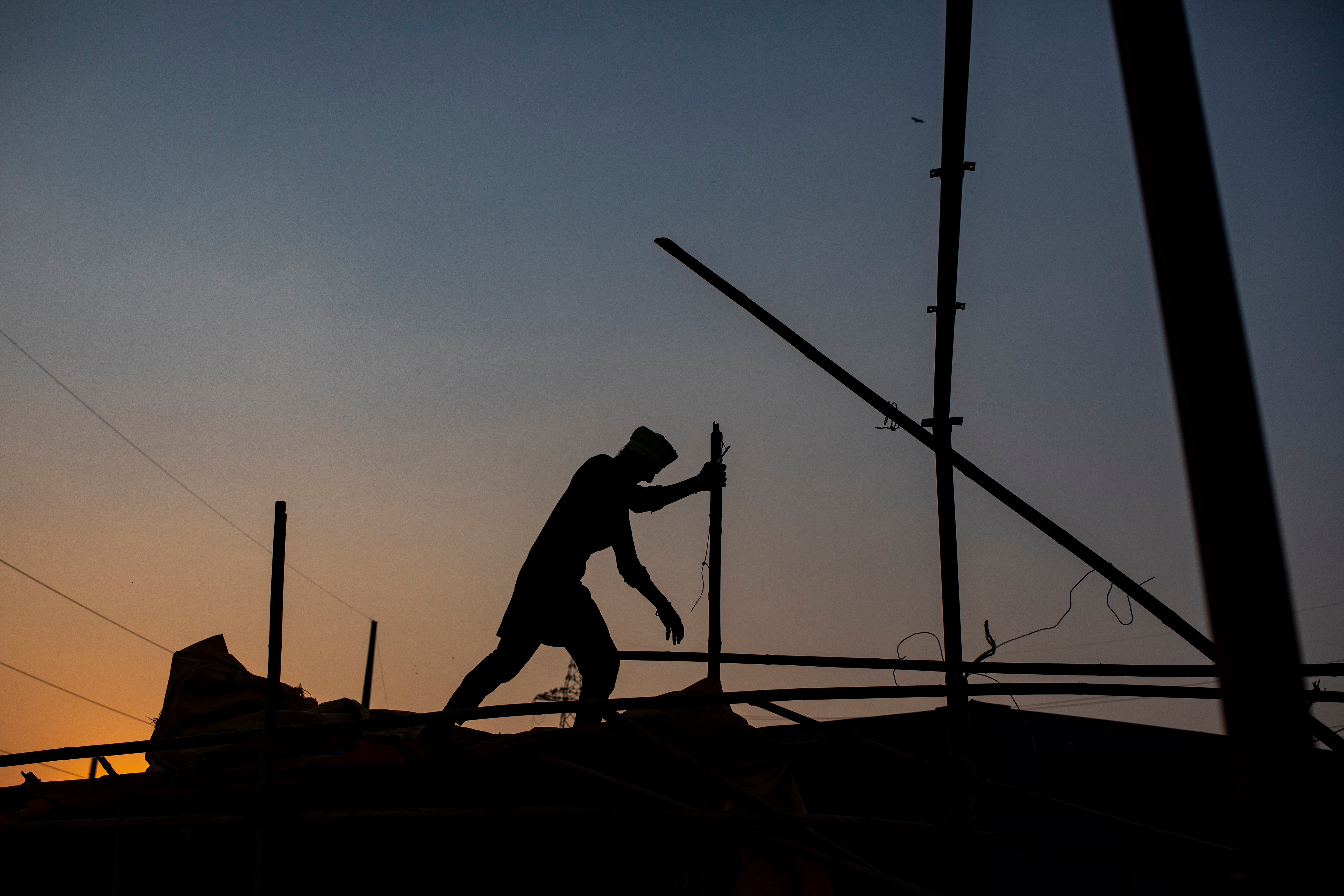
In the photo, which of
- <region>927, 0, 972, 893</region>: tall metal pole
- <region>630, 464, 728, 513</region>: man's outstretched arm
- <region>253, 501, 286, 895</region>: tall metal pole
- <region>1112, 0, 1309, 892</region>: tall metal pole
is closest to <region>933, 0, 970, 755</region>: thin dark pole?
<region>927, 0, 972, 893</region>: tall metal pole

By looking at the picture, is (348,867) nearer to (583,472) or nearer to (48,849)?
(48,849)

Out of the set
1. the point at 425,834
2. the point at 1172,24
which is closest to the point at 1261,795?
the point at 1172,24

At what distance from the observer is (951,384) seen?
500cm

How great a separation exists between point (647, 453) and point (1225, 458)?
414 centimetres

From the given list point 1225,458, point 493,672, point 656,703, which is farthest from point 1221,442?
point 493,672

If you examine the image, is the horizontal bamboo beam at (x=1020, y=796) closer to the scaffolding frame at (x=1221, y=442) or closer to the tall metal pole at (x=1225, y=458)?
the scaffolding frame at (x=1221, y=442)

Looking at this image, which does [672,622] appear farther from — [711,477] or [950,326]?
[950,326]

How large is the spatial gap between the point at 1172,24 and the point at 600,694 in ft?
14.3

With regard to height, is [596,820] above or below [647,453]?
below

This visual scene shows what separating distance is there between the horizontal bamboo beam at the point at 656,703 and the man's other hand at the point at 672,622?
0.89 meters

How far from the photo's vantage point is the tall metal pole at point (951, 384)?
13.5ft

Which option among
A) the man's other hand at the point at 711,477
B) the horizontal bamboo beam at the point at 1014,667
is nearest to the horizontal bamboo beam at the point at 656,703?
the horizontal bamboo beam at the point at 1014,667

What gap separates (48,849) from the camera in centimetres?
493

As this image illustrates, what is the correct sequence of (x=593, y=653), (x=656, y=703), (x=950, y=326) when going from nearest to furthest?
1. (x=656, y=703)
2. (x=950, y=326)
3. (x=593, y=653)
